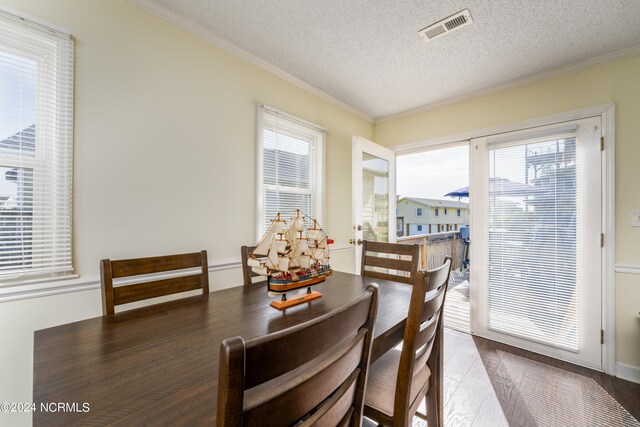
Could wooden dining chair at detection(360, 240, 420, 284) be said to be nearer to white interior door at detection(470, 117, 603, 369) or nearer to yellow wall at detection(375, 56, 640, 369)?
white interior door at detection(470, 117, 603, 369)

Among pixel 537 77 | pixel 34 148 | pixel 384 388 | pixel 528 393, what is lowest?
pixel 528 393

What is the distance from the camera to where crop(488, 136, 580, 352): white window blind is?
7.69 ft

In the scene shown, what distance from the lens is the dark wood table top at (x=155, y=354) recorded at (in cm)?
58

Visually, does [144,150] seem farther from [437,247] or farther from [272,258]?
[437,247]

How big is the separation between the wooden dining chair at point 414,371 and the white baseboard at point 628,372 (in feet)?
6.30

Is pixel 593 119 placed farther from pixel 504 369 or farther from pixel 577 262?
pixel 504 369

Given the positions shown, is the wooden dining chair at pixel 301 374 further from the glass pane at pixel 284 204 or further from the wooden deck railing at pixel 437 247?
the wooden deck railing at pixel 437 247

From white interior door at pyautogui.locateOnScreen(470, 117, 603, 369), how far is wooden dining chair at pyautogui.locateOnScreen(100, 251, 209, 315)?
2681mm

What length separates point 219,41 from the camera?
6.71 feet

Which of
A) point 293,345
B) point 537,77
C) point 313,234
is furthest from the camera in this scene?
point 537,77

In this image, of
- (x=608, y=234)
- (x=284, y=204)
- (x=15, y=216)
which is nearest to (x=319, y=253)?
(x=284, y=204)

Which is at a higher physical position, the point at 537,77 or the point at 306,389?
the point at 537,77

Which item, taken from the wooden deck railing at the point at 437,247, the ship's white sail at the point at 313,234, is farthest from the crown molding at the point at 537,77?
the ship's white sail at the point at 313,234

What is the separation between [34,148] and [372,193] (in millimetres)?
2741
